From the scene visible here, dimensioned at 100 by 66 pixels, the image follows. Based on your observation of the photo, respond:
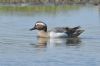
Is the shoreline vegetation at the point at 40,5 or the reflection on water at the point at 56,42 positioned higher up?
the reflection on water at the point at 56,42

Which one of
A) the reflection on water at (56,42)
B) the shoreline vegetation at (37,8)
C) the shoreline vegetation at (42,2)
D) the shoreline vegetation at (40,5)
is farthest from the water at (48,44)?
the shoreline vegetation at (42,2)

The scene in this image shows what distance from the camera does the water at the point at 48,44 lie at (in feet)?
49.6

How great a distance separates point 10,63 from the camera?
48.2 ft

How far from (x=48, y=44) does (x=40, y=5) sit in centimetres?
1693

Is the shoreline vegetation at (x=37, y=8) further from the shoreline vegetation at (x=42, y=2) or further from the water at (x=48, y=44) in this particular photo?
the water at (x=48, y=44)

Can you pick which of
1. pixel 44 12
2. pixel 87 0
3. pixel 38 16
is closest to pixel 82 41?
pixel 38 16

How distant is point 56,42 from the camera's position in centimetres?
1933

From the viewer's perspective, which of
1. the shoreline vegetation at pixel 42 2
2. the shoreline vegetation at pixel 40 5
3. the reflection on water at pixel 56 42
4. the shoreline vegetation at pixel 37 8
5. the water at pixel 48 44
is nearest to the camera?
the water at pixel 48 44

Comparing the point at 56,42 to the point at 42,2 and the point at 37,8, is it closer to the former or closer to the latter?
the point at 37,8

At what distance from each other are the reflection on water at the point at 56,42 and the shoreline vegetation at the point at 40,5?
444 inches

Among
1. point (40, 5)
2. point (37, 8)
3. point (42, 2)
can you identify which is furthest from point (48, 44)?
point (42, 2)

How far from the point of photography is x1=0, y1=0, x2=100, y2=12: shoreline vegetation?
32844 mm

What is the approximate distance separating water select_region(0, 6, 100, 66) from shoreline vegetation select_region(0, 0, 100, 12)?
15.4 ft

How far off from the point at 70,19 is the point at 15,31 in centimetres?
477
